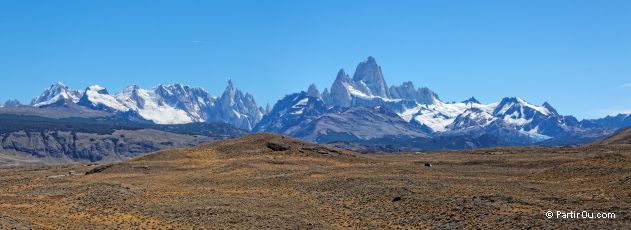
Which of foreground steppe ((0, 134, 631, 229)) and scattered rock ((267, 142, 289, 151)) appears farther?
scattered rock ((267, 142, 289, 151))

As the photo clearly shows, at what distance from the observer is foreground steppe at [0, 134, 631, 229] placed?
2041 inches

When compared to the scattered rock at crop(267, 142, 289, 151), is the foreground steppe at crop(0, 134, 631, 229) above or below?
below

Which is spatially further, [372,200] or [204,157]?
[204,157]

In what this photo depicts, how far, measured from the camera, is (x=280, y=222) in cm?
5359

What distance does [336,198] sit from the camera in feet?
217

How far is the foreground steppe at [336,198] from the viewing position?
51.8 meters

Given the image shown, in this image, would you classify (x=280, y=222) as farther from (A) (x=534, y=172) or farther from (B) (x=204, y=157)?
(B) (x=204, y=157)

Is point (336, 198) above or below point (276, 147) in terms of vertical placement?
below

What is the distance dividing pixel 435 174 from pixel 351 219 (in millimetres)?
29934

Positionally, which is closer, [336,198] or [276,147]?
[336,198]

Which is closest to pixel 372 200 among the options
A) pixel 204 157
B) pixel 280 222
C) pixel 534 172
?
pixel 280 222

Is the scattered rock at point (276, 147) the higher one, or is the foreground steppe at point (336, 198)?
the scattered rock at point (276, 147)

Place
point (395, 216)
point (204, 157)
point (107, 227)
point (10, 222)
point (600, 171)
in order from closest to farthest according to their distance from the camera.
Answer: point (10, 222) → point (107, 227) → point (395, 216) → point (600, 171) → point (204, 157)

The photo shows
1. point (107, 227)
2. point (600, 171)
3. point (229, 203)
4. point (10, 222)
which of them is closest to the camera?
point (10, 222)
